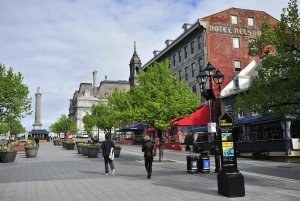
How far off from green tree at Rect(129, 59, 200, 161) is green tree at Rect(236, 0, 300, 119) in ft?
23.0

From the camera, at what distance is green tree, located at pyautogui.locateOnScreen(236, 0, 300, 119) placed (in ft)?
44.2

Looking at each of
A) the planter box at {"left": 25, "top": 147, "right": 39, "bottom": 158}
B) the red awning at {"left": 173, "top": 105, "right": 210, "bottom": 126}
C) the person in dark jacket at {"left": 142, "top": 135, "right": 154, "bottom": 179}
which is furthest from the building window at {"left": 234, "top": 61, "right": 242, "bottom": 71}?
the person in dark jacket at {"left": 142, "top": 135, "right": 154, "bottom": 179}

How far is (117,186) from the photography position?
35.4 ft

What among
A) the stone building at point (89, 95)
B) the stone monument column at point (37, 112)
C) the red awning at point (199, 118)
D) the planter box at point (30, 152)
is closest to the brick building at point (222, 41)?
the red awning at point (199, 118)

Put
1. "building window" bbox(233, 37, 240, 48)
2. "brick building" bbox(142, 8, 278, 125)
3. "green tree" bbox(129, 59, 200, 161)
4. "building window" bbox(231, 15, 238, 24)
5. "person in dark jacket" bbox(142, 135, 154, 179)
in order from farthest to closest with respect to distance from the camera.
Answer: "building window" bbox(231, 15, 238, 24)
"building window" bbox(233, 37, 240, 48)
"brick building" bbox(142, 8, 278, 125)
"green tree" bbox(129, 59, 200, 161)
"person in dark jacket" bbox(142, 135, 154, 179)

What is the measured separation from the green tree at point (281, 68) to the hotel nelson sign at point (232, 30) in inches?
892

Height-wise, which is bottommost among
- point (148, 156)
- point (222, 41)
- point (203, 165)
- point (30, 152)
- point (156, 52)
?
point (203, 165)

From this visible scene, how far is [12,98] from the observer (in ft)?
87.5

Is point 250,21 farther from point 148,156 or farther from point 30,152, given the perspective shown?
point 148,156

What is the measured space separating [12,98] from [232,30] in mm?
26703

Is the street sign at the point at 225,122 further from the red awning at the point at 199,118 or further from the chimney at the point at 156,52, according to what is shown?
the chimney at the point at 156,52

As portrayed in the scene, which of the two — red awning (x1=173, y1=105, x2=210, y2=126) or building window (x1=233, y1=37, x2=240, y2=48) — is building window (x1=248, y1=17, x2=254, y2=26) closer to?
building window (x1=233, y1=37, x2=240, y2=48)

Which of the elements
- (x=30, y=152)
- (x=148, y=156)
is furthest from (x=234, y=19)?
(x=148, y=156)

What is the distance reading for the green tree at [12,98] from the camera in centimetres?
2652
